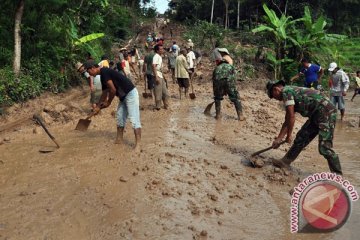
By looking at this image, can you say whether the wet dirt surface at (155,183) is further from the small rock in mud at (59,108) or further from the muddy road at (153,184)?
the small rock in mud at (59,108)

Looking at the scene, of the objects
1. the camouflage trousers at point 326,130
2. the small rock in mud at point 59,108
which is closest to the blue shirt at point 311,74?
the camouflage trousers at point 326,130

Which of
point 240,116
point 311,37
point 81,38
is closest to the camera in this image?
point 240,116

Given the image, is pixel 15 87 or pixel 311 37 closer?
pixel 15 87

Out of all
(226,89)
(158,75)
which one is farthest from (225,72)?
(158,75)

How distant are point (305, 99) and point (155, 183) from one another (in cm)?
243

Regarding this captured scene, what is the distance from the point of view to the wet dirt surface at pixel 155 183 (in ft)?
15.4

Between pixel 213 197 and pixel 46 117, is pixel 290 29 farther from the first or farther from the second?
pixel 213 197

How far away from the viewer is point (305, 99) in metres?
5.95

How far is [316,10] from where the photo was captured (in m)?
30.3

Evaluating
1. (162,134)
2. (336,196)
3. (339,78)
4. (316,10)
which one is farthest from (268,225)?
(316,10)

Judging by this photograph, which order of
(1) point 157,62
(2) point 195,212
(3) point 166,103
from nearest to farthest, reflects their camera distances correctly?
(2) point 195,212 < (1) point 157,62 < (3) point 166,103

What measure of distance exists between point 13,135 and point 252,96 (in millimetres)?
8261

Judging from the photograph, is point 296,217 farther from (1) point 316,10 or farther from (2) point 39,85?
(1) point 316,10

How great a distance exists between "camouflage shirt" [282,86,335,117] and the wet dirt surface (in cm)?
116
